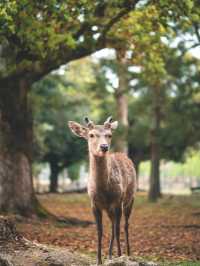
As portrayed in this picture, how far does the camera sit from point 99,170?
988 centimetres

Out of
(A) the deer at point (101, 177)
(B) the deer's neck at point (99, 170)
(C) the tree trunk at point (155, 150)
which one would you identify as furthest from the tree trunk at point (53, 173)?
(B) the deer's neck at point (99, 170)

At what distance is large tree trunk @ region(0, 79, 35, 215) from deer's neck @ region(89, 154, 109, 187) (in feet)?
26.8

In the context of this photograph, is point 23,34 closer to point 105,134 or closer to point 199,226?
point 105,134

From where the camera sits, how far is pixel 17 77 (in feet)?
57.8

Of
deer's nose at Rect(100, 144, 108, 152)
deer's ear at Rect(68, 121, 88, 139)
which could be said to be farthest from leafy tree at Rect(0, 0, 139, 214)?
→ deer's nose at Rect(100, 144, 108, 152)

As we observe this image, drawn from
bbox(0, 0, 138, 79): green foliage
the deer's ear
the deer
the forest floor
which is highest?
bbox(0, 0, 138, 79): green foliage

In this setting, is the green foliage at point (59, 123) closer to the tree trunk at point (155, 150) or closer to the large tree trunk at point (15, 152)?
the tree trunk at point (155, 150)

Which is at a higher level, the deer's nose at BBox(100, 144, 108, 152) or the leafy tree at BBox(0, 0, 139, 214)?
the leafy tree at BBox(0, 0, 139, 214)

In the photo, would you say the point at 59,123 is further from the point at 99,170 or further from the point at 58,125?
the point at 99,170

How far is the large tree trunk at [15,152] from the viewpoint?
58.1ft

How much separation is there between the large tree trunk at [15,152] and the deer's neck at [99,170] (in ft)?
26.8

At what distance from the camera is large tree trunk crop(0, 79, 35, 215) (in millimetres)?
17719

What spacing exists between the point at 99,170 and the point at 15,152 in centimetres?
858

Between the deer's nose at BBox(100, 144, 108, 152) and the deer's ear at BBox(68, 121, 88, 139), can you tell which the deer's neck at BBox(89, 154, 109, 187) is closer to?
the deer's nose at BBox(100, 144, 108, 152)
